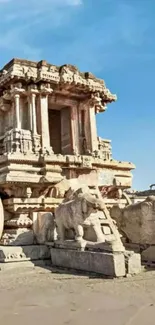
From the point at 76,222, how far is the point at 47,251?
169cm

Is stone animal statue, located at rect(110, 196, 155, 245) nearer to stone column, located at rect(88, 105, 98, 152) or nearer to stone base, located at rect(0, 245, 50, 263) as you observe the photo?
stone base, located at rect(0, 245, 50, 263)

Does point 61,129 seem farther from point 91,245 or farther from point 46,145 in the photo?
point 91,245

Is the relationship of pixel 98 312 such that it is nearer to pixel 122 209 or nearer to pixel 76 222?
pixel 76 222

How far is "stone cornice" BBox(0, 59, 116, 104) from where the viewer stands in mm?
13719

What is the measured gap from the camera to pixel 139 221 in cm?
1007

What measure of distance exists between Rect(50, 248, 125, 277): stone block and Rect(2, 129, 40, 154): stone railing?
15.8ft

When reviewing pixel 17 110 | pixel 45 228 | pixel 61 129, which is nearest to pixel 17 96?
pixel 17 110

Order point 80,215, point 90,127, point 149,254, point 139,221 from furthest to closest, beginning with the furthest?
point 90,127
point 139,221
point 149,254
point 80,215

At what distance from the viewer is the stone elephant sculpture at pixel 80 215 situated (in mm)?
8859

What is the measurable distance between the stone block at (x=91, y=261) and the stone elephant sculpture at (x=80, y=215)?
47 cm

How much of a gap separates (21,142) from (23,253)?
15.6 ft

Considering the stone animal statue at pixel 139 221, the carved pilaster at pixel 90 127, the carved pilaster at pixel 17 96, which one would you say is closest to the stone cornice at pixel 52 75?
the carved pilaster at pixel 17 96

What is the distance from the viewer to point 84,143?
15.2 metres

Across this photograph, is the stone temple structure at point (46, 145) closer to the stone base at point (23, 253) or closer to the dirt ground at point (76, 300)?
the stone base at point (23, 253)
